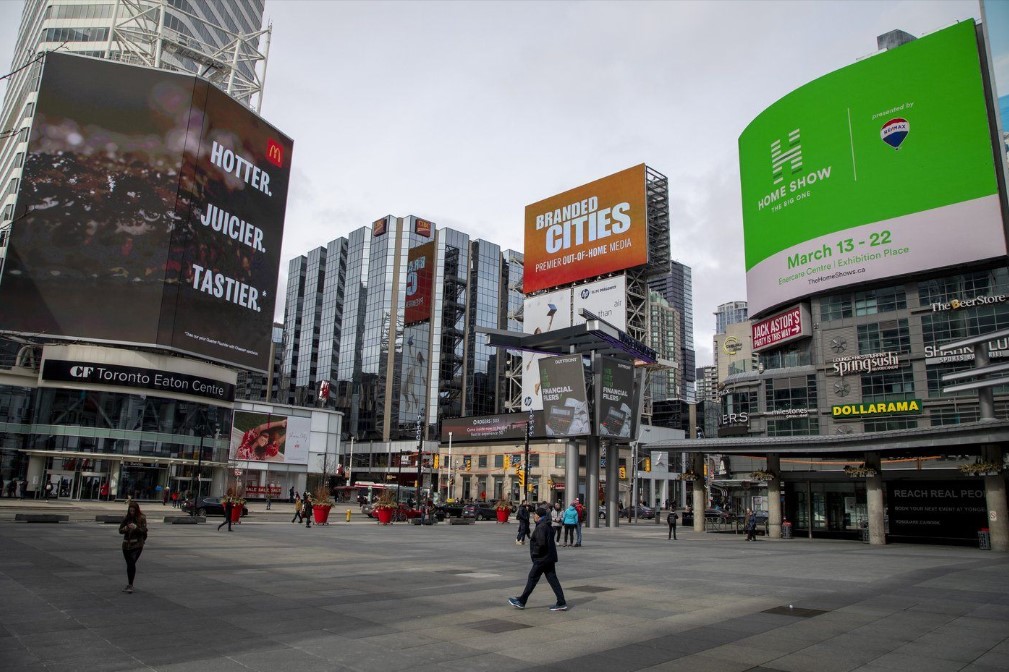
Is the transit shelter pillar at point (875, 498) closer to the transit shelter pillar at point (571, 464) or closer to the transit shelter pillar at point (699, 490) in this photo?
the transit shelter pillar at point (699, 490)

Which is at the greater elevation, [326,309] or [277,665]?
[326,309]

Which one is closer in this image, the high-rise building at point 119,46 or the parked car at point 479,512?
the parked car at point 479,512

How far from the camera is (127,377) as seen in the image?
58062 mm

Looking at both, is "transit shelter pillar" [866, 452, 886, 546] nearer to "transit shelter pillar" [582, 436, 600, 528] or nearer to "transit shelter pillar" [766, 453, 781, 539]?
"transit shelter pillar" [766, 453, 781, 539]

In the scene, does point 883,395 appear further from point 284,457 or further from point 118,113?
point 118,113

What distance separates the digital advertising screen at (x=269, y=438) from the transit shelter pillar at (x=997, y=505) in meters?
64.8

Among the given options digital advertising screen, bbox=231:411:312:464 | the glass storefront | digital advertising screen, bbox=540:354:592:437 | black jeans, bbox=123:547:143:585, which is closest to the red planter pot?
digital advertising screen, bbox=540:354:592:437

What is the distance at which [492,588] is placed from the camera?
14.8 m

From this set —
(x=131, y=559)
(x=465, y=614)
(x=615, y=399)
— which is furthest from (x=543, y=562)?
(x=615, y=399)

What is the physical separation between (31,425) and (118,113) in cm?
2706

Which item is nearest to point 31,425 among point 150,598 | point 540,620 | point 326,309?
point 150,598

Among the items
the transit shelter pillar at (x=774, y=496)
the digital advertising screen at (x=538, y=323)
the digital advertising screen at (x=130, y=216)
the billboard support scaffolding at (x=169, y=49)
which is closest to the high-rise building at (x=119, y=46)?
the billboard support scaffolding at (x=169, y=49)

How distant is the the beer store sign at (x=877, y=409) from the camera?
165ft

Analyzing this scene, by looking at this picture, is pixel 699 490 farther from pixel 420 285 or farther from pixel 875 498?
pixel 420 285
